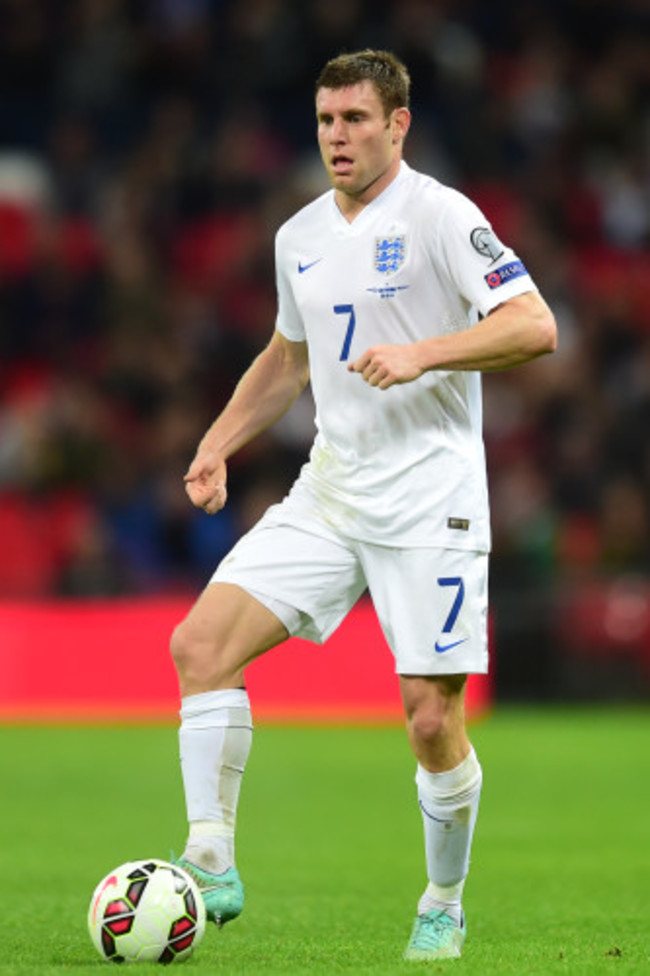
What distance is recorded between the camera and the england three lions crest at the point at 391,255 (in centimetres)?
528

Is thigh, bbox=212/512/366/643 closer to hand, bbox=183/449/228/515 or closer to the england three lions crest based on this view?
hand, bbox=183/449/228/515

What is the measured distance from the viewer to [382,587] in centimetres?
531

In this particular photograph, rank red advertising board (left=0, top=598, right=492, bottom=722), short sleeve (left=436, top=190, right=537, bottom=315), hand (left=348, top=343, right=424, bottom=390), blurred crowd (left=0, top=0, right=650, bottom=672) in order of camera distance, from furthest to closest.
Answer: blurred crowd (left=0, top=0, right=650, bottom=672) → red advertising board (left=0, top=598, right=492, bottom=722) → short sleeve (left=436, top=190, right=537, bottom=315) → hand (left=348, top=343, right=424, bottom=390)

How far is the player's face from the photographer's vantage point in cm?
527

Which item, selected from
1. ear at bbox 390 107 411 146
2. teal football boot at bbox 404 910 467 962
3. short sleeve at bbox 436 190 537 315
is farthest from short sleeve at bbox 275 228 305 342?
teal football boot at bbox 404 910 467 962

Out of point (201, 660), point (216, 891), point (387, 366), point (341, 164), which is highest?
point (341, 164)

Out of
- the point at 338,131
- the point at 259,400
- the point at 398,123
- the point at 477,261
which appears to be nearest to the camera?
the point at 477,261

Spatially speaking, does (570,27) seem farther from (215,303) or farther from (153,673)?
(153,673)

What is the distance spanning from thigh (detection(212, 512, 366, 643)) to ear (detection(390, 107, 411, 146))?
1.05 meters

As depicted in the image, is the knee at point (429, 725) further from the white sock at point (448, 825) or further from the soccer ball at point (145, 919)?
the soccer ball at point (145, 919)

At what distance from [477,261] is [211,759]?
1.43 metres

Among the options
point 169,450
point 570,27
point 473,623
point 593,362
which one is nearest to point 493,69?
point 570,27

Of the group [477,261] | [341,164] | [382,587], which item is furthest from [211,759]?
[341,164]

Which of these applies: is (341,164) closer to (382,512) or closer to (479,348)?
(479,348)
